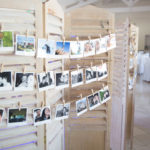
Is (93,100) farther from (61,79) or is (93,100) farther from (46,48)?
(46,48)

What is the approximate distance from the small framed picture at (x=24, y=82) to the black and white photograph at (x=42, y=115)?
0.20 meters

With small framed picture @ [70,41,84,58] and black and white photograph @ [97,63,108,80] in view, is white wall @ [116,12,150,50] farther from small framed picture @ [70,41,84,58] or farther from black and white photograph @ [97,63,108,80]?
small framed picture @ [70,41,84,58]

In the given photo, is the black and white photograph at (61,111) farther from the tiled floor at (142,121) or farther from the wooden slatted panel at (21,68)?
the tiled floor at (142,121)

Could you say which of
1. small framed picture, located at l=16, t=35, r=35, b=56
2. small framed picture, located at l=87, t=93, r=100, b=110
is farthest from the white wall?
small framed picture, located at l=16, t=35, r=35, b=56

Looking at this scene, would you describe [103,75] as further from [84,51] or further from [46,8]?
[46,8]

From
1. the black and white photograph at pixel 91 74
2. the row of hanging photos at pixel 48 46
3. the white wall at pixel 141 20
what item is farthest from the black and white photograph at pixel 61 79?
the white wall at pixel 141 20

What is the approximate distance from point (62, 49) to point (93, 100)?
0.68 metres

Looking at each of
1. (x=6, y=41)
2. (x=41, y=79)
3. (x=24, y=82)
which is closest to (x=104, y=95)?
(x=41, y=79)

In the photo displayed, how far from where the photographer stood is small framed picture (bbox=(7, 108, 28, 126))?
4.59 feet

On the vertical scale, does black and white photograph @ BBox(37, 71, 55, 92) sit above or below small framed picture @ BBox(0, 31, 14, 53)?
below

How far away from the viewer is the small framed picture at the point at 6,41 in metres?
1.24

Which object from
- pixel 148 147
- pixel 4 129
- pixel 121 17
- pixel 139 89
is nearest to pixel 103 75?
pixel 4 129

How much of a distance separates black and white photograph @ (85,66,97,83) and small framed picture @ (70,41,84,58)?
22cm

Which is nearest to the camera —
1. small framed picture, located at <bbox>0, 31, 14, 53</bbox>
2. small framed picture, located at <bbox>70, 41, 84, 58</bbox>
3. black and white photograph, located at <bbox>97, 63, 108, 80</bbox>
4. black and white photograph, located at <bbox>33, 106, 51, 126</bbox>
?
small framed picture, located at <bbox>0, 31, 14, 53</bbox>
